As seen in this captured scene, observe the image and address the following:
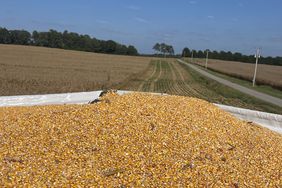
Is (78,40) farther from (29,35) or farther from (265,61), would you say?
(265,61)

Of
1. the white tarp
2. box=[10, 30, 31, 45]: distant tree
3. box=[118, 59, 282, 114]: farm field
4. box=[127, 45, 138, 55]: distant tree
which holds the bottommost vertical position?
box=[118, 59, 282, 114]: farm field

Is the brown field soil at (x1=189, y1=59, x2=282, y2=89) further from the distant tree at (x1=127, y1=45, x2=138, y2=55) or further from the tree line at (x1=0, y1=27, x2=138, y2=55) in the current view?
the distant tree at (x1=127, y1=45, x2=138, y2=55)

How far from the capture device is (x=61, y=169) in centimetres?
379

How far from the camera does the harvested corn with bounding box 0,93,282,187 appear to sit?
12.4 ft

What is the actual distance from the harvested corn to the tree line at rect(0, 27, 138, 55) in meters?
79.0

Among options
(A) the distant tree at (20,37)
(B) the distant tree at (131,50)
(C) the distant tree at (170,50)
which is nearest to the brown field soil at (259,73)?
(B) the distant tree at (131,50)

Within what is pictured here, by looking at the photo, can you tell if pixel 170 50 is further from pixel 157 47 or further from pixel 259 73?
pixel 259 73

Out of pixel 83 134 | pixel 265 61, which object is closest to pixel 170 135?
pixel 83 134

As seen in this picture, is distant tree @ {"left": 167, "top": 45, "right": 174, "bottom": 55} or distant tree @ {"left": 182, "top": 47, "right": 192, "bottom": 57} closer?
distant tree @ {"left": 182, "top": 47, "right": 192, "bottom": 57}

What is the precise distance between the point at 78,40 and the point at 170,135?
285 feet

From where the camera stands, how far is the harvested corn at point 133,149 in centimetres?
377

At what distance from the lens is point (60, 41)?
8412cm

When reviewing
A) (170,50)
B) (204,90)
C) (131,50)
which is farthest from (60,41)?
(204,90)

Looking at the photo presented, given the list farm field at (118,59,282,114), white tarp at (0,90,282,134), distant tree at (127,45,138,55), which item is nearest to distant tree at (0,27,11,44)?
distant tree at (127,45,138,55)
